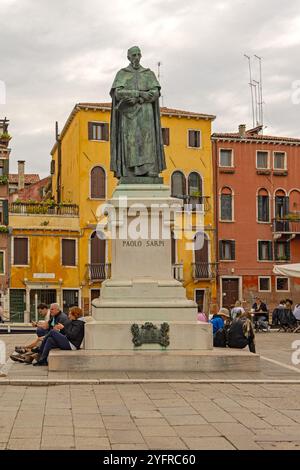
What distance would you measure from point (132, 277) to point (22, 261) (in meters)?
31.3

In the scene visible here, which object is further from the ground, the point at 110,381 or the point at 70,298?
the point at 70,298

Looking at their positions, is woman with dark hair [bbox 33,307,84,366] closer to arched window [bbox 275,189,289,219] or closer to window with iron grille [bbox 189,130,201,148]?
window with iron grille [bbox 189,130,201,148]

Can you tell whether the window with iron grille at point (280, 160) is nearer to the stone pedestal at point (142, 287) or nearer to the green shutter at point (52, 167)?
the green shutter at point (52, 167)

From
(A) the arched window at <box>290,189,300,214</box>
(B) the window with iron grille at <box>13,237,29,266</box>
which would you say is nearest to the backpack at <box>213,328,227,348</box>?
(B) the window with iron grille at <box>13,237,29,266</box>

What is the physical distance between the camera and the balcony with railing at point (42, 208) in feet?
148

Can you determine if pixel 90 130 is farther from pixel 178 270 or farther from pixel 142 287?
pixel 142 287

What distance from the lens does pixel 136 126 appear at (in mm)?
14984

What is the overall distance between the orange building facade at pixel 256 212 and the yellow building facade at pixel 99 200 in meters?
0.94

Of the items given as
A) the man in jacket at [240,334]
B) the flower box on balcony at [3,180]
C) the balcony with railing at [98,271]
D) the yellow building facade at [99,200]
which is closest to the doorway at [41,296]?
the yellow building facade at [99,200]

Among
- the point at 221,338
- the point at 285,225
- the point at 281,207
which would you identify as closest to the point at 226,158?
the point at 281,207

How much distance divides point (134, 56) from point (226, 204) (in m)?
33.5

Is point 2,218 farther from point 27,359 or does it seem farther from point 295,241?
point 27,359

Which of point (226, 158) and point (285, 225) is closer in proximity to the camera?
point (285, 225)
